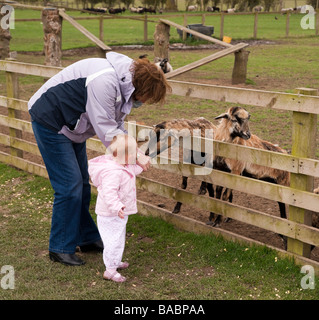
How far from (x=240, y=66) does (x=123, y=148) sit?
33.3 ft

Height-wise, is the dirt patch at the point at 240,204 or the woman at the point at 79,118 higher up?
the woman at the point at 79,118

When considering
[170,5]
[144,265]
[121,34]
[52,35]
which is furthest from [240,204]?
[170,5]

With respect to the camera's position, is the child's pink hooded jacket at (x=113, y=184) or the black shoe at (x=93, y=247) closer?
the child's pink hooded jacket at (x=113, y=184)

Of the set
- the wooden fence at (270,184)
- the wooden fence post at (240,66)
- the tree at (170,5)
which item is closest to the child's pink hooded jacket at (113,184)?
the wooden fence at (270,184)

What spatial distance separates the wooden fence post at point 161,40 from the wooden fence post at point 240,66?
2.11m

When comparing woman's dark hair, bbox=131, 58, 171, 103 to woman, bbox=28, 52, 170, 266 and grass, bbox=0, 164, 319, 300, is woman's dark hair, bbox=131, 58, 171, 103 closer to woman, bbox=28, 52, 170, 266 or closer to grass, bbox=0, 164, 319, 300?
woman, bbox=28, 52, 170, 266

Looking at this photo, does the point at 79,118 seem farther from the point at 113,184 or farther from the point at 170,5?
the point at 170,5

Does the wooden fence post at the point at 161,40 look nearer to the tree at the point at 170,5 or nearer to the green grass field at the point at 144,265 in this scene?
the green grass field at the point at 144,265

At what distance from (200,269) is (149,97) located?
162 cm

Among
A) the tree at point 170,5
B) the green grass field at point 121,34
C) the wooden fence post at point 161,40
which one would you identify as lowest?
the wooden fence post at point 161,40

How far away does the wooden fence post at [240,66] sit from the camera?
45.0 ft

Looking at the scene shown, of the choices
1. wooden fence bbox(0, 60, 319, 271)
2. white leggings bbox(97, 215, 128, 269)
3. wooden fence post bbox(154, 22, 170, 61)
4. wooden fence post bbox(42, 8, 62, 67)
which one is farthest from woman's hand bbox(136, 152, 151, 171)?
wooden fence post bbox(154, 22, 170, 61)
